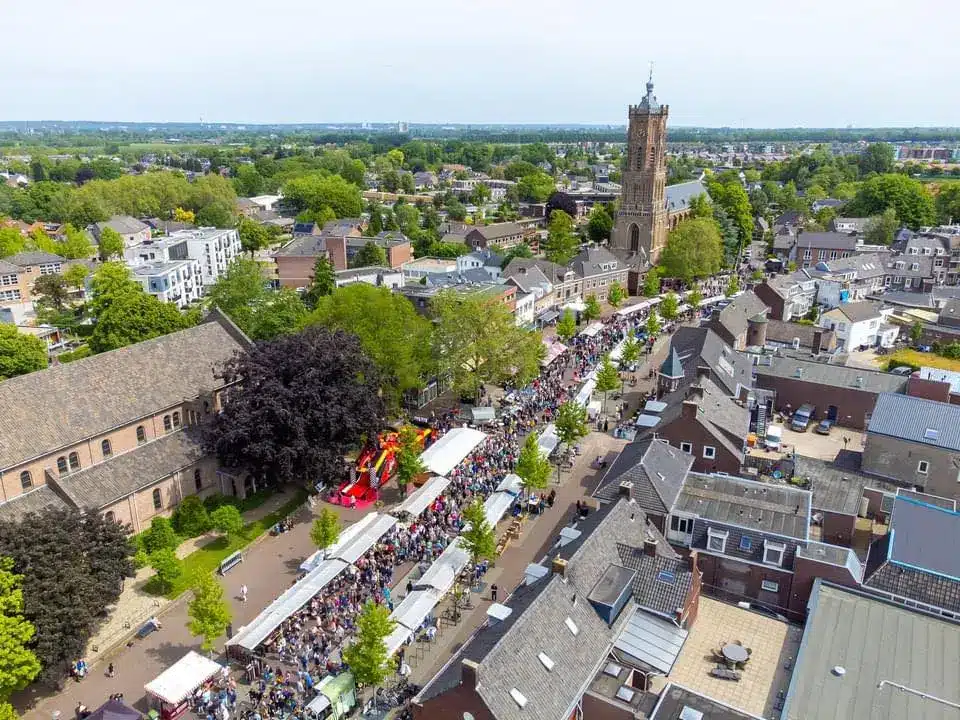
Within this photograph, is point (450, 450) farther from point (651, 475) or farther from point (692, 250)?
point (692, 250)

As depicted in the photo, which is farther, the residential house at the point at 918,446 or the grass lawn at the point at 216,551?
the residential house at the point at 918,446

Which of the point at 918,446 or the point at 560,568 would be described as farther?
the point at 918,446

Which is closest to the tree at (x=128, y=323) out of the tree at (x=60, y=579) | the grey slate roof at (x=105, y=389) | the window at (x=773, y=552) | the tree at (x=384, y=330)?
the grey slate roof at (x=105, y=389)

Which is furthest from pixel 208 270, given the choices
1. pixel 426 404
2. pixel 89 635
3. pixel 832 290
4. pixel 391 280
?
pixel 832 290

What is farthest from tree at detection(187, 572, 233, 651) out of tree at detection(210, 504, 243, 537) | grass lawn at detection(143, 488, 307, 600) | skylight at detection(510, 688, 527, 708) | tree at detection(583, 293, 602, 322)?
tree at detection(583, 293, 602, 322)

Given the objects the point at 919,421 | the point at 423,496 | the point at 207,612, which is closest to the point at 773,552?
the point at 919,421

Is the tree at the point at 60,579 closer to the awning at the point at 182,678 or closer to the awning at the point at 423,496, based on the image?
the awning at the point at 182,678

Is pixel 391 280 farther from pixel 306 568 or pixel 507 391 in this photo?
pixel 306 568
